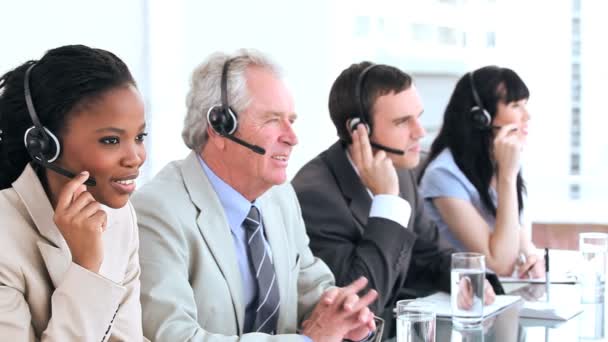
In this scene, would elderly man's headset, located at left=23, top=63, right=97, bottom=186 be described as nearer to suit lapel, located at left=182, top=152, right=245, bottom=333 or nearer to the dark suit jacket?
suit lapel, located at left=182, top=152, right=245, bottom=333

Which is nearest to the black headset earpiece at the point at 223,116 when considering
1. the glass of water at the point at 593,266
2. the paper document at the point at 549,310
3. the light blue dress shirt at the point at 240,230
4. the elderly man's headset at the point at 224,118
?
the elderly man's headset at the point at 224,118

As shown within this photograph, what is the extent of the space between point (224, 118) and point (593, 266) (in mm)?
1158

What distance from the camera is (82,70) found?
133cm

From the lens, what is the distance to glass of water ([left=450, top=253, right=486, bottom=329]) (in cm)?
194

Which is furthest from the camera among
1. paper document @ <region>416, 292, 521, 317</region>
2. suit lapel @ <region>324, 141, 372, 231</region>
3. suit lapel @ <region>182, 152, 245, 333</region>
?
suit lapel @ <region>324, 141, 372, 231</region>

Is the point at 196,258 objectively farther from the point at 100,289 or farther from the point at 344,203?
the point at 344,203

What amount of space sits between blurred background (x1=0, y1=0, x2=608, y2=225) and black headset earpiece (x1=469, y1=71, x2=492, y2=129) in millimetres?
1546

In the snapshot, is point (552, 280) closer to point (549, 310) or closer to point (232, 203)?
point (549, 310)

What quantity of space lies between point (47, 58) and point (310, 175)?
3.92 feet

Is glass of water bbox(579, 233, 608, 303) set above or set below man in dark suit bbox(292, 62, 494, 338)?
below

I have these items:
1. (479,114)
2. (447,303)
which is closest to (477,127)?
(479,114)

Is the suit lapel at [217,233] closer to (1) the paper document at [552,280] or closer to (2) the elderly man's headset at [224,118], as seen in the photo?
(2) the elderly man's headset at [224,118]

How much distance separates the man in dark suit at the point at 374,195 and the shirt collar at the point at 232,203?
0.43 meters

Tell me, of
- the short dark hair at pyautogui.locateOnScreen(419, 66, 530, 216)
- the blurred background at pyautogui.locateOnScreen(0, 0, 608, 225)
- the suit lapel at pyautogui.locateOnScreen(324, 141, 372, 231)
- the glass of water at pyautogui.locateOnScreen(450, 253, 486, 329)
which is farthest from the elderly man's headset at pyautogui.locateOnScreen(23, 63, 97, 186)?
the blurred background at pyautogui.locateOnScreen(0, 0, 608, 225)
